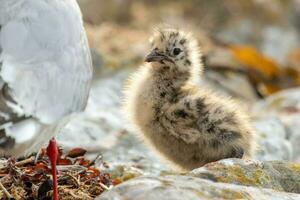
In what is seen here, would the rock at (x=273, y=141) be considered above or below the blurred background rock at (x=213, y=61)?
below

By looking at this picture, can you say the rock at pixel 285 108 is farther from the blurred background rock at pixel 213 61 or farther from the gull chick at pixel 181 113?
the gull chick at pixel 181 113

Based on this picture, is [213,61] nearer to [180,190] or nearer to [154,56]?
[154,56]

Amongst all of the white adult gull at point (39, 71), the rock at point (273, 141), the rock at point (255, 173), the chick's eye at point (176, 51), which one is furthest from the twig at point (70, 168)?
the rock at point (273, 141)

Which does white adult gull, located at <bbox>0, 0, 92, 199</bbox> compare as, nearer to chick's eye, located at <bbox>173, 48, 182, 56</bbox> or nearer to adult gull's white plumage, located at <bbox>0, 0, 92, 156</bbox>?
adult gull's white plumage, located at <bbox>0, 0, 92, 156</bbox>

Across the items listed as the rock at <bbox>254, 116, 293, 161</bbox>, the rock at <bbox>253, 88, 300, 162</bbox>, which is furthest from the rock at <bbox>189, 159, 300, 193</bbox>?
the rock at <bbox>253, 88, 300, 162</bbox>

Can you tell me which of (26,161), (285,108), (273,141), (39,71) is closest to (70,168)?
(26,161)
